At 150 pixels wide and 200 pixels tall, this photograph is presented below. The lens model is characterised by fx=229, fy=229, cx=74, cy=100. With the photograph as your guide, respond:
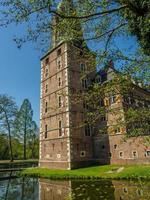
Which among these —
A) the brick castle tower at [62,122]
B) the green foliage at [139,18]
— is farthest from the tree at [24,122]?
the green foliage at [139,18]

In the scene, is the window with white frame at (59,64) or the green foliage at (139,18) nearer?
the green foliage at (139,18)

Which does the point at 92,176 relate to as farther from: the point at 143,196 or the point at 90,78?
the point at 90,78

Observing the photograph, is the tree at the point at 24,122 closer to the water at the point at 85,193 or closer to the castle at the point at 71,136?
the castle at the point at 71,136

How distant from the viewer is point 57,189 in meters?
16.5

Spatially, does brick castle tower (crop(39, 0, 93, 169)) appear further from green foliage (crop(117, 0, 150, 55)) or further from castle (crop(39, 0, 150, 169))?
green foliage (crop(117, 0, 150, 55))

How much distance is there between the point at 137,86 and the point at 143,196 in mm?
Answer: 7446

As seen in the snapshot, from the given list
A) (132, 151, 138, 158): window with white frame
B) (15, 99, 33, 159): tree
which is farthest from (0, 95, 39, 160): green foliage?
(132, 151, 138, 158): window with white frame

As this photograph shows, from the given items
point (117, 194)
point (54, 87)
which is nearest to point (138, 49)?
point (117, 194)

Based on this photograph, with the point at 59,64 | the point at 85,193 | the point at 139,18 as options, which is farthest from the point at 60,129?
the point at 139,18

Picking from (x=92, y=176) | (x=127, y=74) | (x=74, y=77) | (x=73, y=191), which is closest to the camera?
(x=127, y=74)

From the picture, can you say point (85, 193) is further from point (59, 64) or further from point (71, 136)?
point (59, 64)

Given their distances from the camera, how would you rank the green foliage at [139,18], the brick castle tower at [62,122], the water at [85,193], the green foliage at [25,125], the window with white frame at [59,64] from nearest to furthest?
the green foliage at [139,18], the water at [85,193], the brick castle tower at [62,122], the window with white frame at [59,64], the green foliage at [25,125]

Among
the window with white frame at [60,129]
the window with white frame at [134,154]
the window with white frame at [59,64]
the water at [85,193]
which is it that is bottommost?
the water at [85,193]

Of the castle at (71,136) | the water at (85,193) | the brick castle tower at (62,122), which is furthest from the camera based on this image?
the brick castle tower at (62,122)
